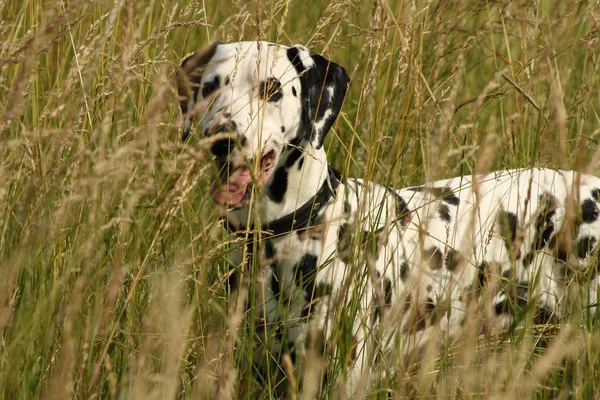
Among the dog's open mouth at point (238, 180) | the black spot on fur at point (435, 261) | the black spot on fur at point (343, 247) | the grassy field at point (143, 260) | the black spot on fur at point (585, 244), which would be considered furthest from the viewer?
the black spot on fur at point (585, 244)

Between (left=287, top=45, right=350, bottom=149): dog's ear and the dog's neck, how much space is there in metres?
0.09

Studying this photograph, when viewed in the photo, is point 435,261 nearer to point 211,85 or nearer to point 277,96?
point 277,96

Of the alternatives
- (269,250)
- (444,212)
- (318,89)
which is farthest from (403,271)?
(318,89)

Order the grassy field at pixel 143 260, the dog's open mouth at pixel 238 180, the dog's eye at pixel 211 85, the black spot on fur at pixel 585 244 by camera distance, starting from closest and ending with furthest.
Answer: the grassy field at pixel 143 260, the dog's open mouth at pixel 238 180, the dog's eye at pixel 211 85, the black spot on fur at pixel 585 244

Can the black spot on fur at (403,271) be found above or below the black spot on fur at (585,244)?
below

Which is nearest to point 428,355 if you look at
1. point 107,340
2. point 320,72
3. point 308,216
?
Result: point 107,340

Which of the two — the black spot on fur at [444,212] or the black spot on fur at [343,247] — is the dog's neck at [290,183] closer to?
the black spot on fur at [343,247]

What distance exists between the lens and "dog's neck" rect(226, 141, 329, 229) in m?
3.00

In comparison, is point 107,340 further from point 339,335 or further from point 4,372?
point 339,335

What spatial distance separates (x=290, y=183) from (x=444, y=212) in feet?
2.45

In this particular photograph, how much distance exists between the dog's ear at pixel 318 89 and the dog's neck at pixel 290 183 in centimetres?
9

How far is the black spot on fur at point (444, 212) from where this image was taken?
134 inches

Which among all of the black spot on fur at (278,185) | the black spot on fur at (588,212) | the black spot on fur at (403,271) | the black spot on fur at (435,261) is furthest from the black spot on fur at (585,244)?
the black spot on fur at (278,185)

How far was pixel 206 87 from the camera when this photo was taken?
3154mm
